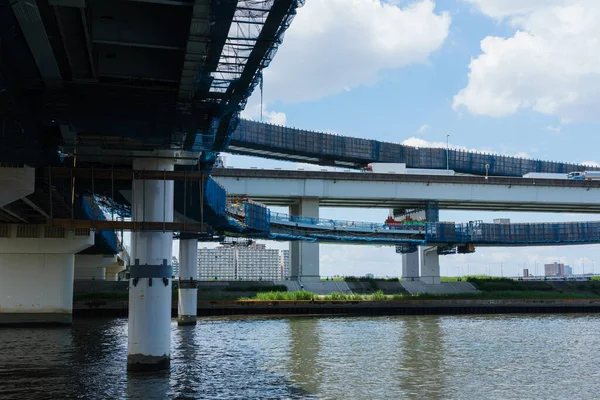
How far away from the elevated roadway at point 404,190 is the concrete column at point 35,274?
31451mm

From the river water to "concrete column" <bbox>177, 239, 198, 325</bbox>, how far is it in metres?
4.07

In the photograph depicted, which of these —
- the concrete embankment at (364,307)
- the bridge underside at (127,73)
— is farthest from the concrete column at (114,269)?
the bridge underside at (127,73)

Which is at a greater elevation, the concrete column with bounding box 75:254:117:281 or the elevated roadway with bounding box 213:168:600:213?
the elevated roadway with bounding box 213:168:600:213

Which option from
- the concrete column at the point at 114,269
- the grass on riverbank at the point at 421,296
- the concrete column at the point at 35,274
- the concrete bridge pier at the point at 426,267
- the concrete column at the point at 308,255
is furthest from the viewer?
the concrete column at the point at 114,269

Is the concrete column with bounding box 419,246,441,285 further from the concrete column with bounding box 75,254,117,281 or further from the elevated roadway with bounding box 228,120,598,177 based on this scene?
the concrete column with bounding box 75,254,117,281

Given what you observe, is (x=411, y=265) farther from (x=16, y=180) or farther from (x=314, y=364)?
(x=16, y=180)

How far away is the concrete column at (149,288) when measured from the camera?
28672 millimetres

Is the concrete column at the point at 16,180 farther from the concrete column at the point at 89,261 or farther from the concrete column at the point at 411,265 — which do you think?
the concrete column at the point at 411,265

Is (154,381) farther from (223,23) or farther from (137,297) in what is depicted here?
(223,23)

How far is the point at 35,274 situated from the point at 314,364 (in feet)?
101

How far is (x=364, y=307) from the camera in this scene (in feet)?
247

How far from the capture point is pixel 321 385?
26.3 metres

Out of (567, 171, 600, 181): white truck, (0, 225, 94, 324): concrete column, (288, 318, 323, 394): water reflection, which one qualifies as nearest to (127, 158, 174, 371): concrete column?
(288, 318, 323, 394): water reflection

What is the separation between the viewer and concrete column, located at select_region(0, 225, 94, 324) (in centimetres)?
5359
